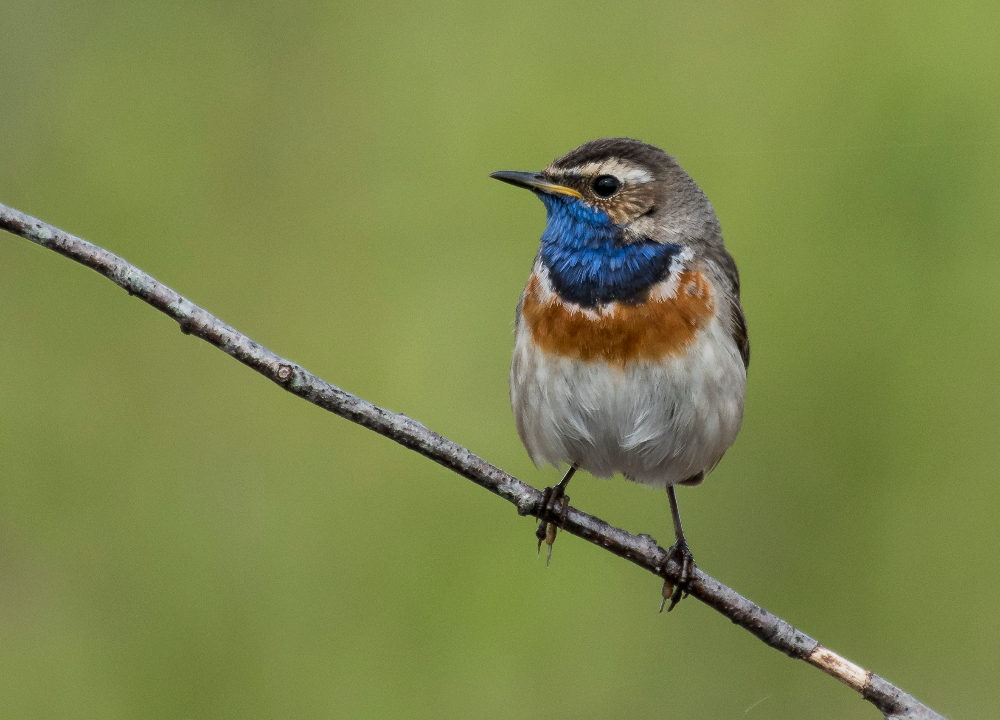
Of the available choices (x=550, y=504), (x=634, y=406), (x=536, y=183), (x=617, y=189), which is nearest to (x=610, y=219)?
(x=617, y=189)

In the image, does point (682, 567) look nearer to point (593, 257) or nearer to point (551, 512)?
point (551, 512)

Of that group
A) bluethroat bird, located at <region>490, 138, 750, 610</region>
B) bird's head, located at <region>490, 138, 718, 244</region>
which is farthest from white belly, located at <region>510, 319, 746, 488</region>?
bird's head, located at <region>490, 138, 718, 244</region>

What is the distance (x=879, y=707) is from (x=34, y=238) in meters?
2.11

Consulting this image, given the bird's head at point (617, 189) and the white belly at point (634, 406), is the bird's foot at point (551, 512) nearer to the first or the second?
the white belly at point (634, 406)

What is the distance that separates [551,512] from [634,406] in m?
0.51

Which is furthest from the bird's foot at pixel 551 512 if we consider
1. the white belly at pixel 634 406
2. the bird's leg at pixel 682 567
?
the bird's leg at pixel 682 567

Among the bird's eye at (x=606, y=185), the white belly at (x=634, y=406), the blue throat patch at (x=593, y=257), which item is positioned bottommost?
the white belly at (x=634, y=406)

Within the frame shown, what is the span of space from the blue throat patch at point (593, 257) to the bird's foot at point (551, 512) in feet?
1.83

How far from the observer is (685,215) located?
10.6 ft

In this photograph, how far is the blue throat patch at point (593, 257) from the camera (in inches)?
118

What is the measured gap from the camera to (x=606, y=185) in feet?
10.2

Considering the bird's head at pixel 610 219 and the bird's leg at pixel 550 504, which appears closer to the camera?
the bird's leg at pixel 550 504

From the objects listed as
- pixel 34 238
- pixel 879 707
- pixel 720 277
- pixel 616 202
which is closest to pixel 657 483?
pixel 720 277

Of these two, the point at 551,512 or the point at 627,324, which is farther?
the point at 627,324
